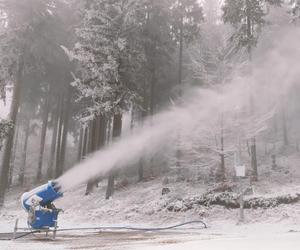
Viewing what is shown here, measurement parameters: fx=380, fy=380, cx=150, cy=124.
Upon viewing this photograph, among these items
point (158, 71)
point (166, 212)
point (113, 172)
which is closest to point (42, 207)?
point (166, 212)

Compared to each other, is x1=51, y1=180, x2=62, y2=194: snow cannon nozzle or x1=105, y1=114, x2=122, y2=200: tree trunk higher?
x1=105, y1=114, x2=122, y2=200: tree trunk

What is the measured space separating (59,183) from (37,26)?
15.1 m

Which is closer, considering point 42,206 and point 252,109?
point 42,206

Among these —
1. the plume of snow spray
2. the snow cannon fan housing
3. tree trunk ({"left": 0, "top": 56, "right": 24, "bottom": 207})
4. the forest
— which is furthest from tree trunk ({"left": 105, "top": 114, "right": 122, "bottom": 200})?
the snow cannon fan housing

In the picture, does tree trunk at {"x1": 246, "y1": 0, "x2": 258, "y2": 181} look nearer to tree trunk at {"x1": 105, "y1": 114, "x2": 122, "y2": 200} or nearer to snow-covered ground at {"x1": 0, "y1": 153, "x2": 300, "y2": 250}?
snow-covered ground at {"x1": 0, "y1": 153, "x2": 300, "y2": 250}

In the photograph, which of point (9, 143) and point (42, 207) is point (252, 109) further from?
point (9, 143)

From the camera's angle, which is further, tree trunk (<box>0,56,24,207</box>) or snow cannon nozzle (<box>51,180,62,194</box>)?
tree trunk (<box>0,56,24,207</box>)

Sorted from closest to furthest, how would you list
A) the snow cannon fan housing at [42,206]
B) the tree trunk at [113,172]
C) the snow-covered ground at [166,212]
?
the snow cannon fan housing at [42,206], the snow-covered ground at [166,212], the tree trunk at [113,172]

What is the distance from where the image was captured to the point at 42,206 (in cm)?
1249

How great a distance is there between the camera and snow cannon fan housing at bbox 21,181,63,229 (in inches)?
485

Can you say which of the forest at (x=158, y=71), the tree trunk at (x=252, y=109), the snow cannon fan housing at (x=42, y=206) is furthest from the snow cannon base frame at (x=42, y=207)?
the tree trunk at (x=252, y=109)

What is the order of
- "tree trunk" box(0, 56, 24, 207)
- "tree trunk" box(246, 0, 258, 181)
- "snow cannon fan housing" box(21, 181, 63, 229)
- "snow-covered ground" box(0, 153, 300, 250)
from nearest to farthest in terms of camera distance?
"snow cannon fan housing" box(21, 181, 63, 229) → "snow-covered ground" box(0, 153, 300, 250) → "tree trunk" box(246, 0, 258, 181) → "tree trunk" box(0, 56, 24, 207)

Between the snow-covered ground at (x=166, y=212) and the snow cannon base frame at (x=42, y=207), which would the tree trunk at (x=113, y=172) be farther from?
the snow cannon base frame at (x=42, y=207)

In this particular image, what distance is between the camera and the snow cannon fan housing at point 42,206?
485 inches
